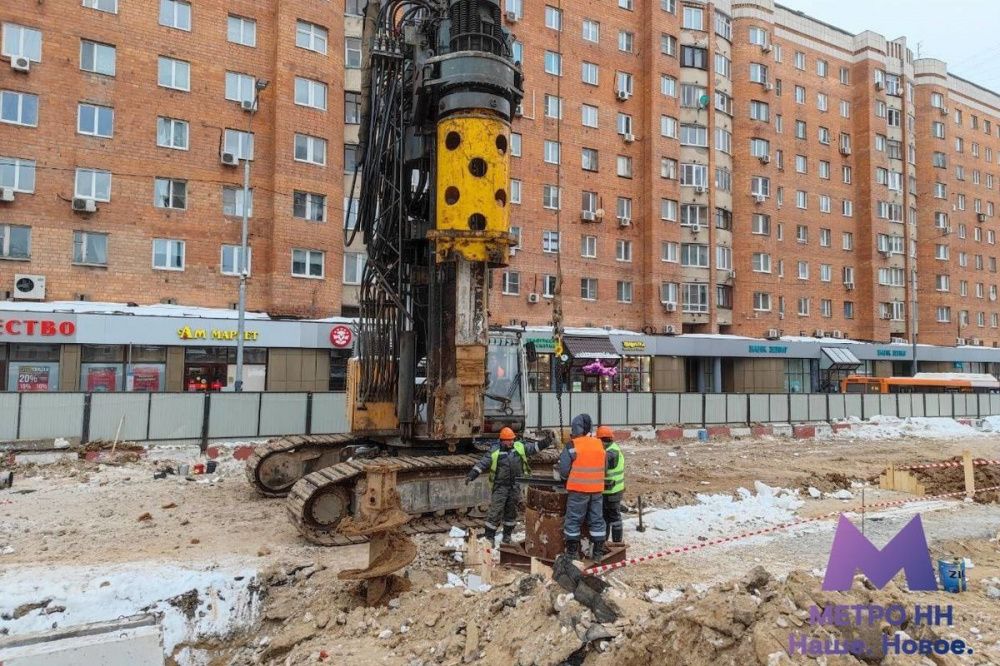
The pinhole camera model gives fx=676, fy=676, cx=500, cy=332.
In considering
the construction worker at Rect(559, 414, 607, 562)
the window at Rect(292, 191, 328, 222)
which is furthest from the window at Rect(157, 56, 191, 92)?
the construction worker at Rect(559, 414, 607, 562)

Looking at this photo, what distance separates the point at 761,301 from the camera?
42625 mm

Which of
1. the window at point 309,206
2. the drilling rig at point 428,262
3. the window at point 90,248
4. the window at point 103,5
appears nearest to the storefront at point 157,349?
the window at point 90,248

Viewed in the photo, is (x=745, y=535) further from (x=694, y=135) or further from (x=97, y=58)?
(x=694, y=135)

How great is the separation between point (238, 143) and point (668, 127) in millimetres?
24210

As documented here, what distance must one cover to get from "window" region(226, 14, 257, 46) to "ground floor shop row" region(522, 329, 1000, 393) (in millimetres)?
17802

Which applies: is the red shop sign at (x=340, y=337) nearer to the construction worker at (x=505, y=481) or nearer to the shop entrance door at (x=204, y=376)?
the shop entrance door at (x=204, y=376)

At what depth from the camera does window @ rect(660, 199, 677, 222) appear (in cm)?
3922

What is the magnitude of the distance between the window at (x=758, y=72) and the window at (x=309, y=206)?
29.3 metres

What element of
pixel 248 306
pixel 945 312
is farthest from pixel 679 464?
pixel 945 312

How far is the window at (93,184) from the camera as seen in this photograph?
25.6 meters

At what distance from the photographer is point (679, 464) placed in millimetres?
17984

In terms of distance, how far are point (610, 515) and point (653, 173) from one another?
3269cm

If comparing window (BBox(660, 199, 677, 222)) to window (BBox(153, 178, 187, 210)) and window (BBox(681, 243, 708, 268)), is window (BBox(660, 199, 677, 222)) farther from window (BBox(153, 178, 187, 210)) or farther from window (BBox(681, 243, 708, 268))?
window (BBox(153, 178, 187, 210))

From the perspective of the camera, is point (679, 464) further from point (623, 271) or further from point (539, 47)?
point (539, 47)
